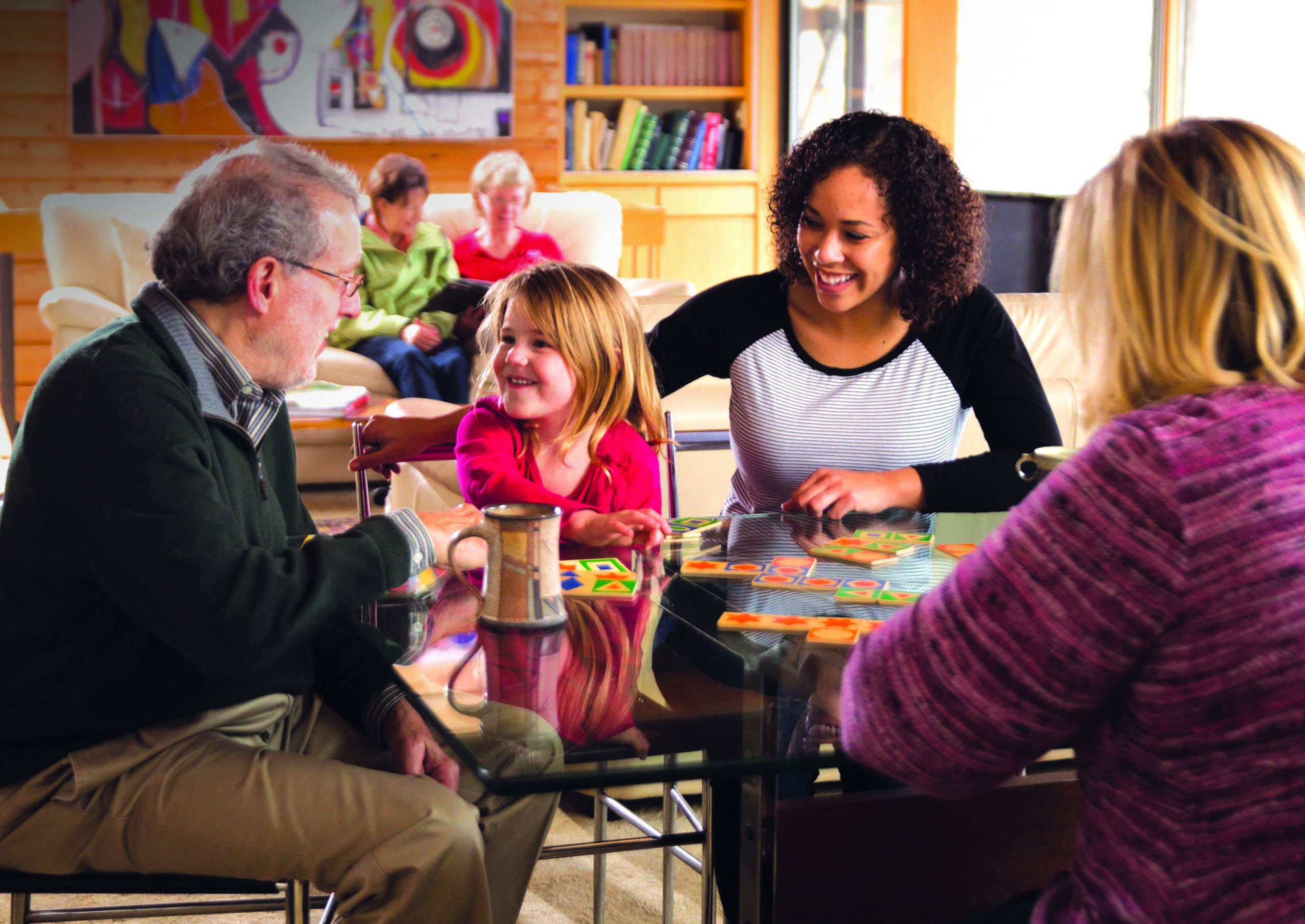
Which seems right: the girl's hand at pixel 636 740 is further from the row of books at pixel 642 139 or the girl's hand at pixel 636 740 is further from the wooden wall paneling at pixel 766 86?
the row of books at pixel 642 139

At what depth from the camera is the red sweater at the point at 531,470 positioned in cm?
166

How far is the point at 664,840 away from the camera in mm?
1424

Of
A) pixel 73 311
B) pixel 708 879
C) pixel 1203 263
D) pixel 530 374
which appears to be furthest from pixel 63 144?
pixel 1203 263

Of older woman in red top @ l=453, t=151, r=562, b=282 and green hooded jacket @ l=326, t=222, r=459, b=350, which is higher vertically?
older woman in red top @ l=453, t=151, r=562, b=282

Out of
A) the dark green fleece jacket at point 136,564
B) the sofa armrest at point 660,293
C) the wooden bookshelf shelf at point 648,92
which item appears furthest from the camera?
the wooden bookshelf shelf at point 648,92

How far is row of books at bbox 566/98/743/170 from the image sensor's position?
22.6 feet

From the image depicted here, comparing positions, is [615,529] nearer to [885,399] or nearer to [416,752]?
[416,752]

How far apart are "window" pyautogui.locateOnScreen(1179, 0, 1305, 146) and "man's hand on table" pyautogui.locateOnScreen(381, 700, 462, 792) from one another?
385 centimetres

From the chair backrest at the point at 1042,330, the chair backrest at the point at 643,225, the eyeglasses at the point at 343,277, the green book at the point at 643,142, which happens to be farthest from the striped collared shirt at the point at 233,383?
the green book at the point at 643,142

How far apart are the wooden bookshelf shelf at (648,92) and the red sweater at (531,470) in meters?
5.43

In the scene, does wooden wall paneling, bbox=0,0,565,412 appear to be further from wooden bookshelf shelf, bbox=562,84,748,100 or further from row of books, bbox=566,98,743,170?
row of books, bbox=566,98,743,170

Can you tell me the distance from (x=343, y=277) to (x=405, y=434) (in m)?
0.53

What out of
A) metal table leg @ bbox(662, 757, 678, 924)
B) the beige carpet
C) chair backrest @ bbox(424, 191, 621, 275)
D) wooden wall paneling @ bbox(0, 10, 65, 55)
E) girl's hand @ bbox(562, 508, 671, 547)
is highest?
wooden wall paneling @ bbox(0, 10, 65, 55)

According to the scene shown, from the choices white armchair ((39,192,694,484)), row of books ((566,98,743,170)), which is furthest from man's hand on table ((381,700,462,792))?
row of books ((566,98,743,170))
